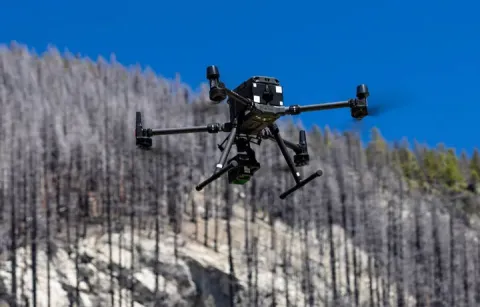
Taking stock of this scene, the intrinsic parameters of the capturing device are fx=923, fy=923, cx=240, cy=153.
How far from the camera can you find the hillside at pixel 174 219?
35.7 m

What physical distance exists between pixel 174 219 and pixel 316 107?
31889mm

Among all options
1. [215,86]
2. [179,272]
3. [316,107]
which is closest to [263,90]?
[316,107]

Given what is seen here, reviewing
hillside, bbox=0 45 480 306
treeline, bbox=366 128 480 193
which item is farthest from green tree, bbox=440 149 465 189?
hillside, bbox=0 45 480 306

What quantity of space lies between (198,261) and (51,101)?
12.2 meters

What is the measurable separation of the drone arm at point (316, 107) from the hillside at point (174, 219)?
2816 cm

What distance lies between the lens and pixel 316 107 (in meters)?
7.45

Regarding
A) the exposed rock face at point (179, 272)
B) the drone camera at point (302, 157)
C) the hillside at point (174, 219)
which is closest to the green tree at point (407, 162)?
the hillside at point (174, 219)

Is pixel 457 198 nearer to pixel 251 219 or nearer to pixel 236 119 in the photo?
pixel 251 219

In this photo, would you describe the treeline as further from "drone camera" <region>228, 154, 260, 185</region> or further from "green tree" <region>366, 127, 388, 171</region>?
"drone camera" <region>228, 154, 260, 185</region>

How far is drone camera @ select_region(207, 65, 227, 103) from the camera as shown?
6.89 meters

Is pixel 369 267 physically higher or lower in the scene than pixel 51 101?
lower

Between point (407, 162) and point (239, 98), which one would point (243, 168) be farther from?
point (407, 162)

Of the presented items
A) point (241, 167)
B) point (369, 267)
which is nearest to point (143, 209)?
point (369, 267)

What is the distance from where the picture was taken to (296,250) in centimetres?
4038
